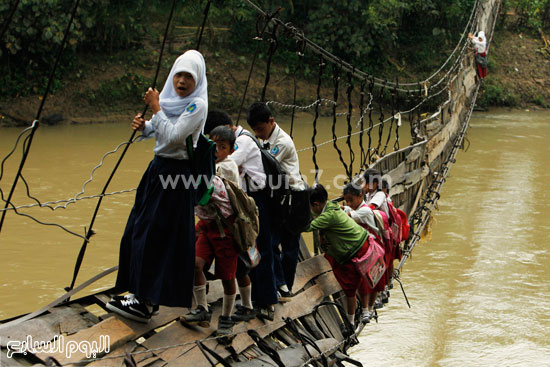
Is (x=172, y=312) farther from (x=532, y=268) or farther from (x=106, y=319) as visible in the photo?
(x=532, y=268)

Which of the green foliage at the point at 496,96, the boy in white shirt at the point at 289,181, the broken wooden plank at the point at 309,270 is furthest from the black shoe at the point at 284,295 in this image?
the green foliage at the point at 496,96

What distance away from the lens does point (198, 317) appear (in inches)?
93.3

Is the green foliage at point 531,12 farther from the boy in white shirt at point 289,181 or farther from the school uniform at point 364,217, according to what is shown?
the boy in white shirt at point 289,181

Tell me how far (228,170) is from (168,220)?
34 centimetres

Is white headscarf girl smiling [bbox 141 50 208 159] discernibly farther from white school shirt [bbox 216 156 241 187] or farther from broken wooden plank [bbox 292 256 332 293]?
broken wooden plank [bbox 292 256 332 293]

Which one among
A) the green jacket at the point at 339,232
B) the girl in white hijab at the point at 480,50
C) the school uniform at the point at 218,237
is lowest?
the green jacket at the point at 339,232

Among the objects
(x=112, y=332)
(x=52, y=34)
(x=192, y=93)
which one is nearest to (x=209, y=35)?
(x=52, y=34)

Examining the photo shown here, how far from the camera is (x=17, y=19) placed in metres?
10.5

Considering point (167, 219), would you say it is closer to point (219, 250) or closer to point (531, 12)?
point (219, 250)

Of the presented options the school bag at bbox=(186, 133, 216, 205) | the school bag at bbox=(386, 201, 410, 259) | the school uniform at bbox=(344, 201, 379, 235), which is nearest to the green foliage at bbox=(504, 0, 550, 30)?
the school bag at bbox=(386, 201, 410, 259)

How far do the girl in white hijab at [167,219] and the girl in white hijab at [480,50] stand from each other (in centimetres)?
622

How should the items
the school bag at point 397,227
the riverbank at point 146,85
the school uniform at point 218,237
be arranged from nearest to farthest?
the school uniform at point 218,237
the school bag at point 397,227
the riverbank at point 146,85

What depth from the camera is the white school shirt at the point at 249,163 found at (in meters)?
2.59

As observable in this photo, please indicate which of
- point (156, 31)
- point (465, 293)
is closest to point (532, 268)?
point (465, 293)
